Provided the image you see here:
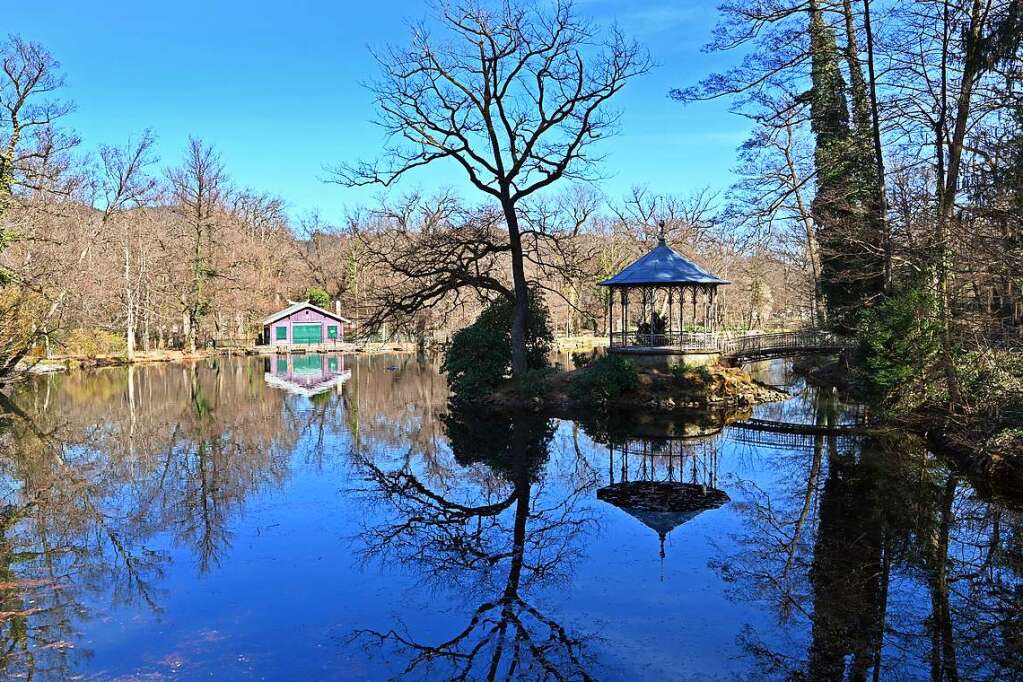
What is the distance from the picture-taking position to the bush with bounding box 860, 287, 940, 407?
15.9m

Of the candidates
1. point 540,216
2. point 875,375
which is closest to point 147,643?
point 875,375

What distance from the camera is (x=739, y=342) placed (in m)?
27.2

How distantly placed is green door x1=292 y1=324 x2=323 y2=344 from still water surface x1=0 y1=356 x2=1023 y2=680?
104ft

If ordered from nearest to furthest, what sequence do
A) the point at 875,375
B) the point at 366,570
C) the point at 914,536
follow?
the point at 366,570, the point at 914,536, the point at 875,375

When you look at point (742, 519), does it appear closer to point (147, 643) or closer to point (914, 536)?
point (914, 536)

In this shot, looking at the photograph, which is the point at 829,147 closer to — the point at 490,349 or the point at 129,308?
the point at 490,349

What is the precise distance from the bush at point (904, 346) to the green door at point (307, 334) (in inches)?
1496

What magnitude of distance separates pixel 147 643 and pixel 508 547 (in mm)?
4424

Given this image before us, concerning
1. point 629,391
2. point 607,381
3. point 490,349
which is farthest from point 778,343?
point 490,349

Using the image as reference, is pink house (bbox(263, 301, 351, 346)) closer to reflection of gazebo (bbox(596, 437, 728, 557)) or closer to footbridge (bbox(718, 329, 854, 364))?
footbridge (bbox(718, 329, 854, 364))

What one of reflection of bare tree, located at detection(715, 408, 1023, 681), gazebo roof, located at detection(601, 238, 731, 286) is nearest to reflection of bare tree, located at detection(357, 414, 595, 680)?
reflection of bare tree, located at detection(715, 408, 1023, 681)

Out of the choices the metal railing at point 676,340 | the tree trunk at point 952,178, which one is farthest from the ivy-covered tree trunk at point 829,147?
the metal railing at point 676,340

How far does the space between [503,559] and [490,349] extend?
587 inches

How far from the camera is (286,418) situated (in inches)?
837
